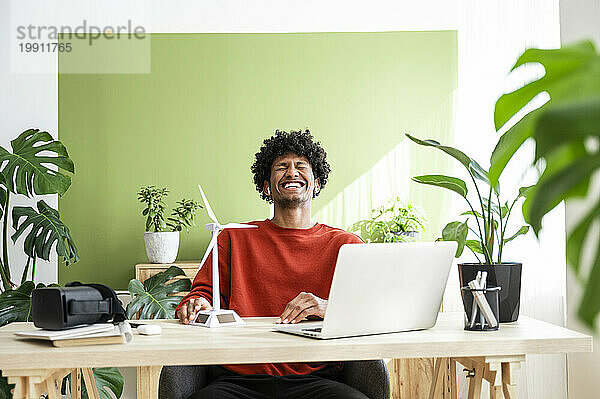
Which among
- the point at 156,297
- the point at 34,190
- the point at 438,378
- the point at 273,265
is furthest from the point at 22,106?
the point at 438,378

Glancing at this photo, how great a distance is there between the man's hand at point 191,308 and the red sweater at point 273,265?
12.0 inches

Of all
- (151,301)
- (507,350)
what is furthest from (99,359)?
(151,301)

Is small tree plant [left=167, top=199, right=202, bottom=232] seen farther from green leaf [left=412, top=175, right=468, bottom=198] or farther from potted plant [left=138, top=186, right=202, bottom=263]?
green leaf [left=412, top=175, right=468, bottom=198]

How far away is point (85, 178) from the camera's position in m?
4.28

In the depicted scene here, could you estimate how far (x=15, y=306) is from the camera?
3188 millimetres

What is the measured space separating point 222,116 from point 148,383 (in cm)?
165

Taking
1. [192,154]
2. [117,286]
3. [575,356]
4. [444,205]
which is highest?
[192,154]

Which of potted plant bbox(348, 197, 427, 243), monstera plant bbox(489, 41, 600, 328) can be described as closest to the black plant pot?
monstera plant bbox(489, 41, 600, 328)

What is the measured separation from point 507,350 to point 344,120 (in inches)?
106

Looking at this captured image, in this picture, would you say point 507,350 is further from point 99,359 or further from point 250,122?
point 250,122

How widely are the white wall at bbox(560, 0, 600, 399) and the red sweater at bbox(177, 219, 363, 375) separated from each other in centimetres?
130

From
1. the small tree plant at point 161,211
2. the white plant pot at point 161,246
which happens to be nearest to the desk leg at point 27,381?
the white plant pot at point 161,246

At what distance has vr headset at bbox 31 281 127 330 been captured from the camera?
1.83 metres

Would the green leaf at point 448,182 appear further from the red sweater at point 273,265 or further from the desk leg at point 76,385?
the desk leg at point 76,385
